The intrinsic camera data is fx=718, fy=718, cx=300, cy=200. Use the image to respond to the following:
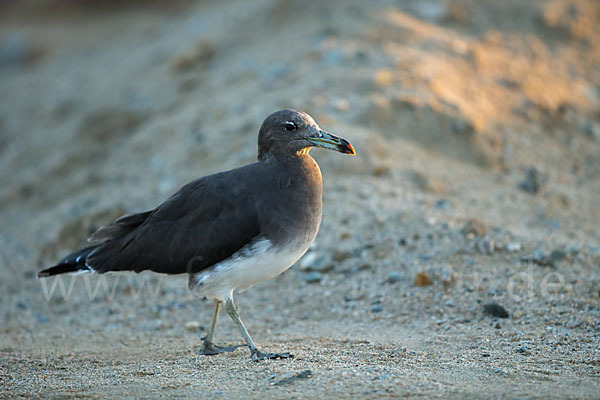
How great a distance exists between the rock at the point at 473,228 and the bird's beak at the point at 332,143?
6.96ft

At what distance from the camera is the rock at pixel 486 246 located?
728 centimetres

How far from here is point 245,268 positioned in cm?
568

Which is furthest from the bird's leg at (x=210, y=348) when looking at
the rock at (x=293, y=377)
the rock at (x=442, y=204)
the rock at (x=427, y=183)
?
the rock at (x=427, y=183)

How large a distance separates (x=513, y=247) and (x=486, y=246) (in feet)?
0.93

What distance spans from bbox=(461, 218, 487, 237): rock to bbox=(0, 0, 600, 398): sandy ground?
0.02m

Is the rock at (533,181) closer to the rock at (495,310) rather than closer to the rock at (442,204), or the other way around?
the rock at (442,204)

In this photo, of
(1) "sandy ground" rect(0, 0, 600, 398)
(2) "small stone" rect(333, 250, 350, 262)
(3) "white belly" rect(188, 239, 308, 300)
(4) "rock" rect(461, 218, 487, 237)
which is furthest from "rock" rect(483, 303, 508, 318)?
(3) "white belly" rect(188, 239, 308, 300)

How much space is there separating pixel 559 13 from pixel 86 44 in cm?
1096

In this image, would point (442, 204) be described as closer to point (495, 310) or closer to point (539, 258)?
point (539, 258)

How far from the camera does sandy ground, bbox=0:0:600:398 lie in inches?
219

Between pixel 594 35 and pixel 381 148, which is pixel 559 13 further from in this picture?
pixel 381 148

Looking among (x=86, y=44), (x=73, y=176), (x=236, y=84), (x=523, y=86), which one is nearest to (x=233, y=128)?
(x=236, y=84)

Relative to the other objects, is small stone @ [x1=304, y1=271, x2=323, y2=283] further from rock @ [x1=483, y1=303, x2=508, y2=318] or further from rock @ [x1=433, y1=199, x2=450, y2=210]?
rock @ [x1=483, y1=303, x2=508, y2=318]

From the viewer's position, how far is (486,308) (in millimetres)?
6441
